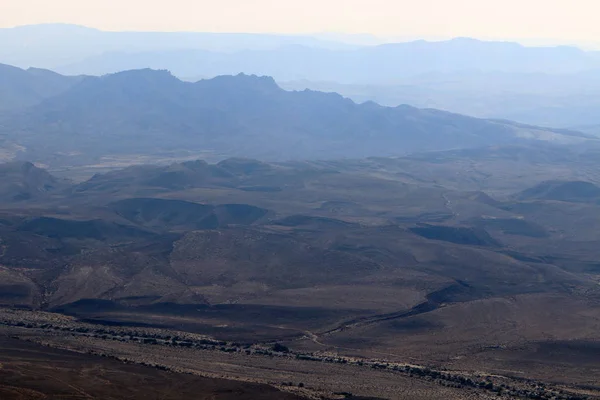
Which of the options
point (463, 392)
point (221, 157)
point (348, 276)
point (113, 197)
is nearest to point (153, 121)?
point (221, 157)

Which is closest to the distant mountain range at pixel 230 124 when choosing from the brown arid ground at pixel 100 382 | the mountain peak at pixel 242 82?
the mountain peak at pixel 242 82

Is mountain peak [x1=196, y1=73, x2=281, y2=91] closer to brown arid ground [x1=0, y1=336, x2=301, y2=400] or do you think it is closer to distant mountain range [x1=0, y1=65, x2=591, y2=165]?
distant mountain range [x1=0, y1=65, x2=591, y2=165]

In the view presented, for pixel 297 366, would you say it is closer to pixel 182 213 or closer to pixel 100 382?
pixel 100 382

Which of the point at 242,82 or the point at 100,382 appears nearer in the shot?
the point at 100,382

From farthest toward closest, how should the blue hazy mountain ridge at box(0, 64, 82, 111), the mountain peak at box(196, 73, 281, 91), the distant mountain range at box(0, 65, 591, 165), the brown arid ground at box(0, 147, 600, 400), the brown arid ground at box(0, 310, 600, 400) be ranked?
the blue hazy mountain ridge at box(0, 64, 82, 111)
the mountain peak at box(196, 73, 281, 91)
the distant mountain range at box(0, 65, 591, 165)
the brown arid ground at box(0, 147, 600, 400)
the brown arid ground at box(0, 310, 600, 400)

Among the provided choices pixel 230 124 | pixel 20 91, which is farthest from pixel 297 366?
pixel 20 91

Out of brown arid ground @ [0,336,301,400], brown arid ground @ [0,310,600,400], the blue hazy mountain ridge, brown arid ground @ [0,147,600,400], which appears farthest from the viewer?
the blue hazy mountain ridge

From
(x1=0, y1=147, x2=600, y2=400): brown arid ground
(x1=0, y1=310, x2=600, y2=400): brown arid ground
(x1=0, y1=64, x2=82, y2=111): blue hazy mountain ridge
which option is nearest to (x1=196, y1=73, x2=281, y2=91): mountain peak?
(x1=0, y1=64, x2=82, y2=111): blue hazy mountain ridge

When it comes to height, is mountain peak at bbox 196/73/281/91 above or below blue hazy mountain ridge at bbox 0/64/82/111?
above

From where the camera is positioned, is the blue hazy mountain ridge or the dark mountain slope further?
the blue hazy mountain ridge

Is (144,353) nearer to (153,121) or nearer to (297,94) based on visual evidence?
(153,121)
